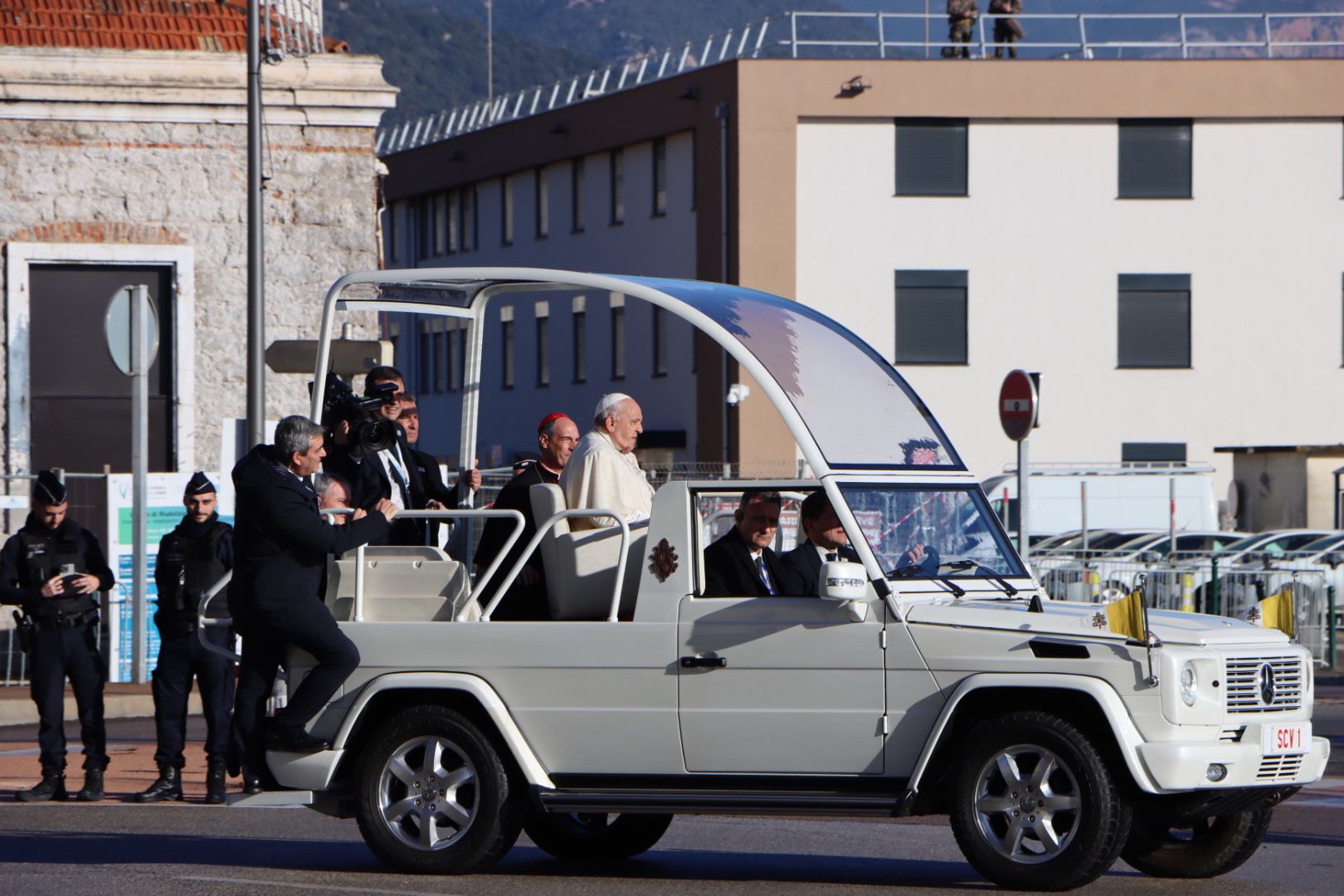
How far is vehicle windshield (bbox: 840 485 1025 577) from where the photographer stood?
932 centimetres

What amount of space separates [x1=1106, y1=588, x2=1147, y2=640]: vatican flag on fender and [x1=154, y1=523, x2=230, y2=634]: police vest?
5996 millimetres

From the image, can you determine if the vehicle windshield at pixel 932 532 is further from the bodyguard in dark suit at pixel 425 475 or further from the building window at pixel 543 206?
the building window at pixel 543 206

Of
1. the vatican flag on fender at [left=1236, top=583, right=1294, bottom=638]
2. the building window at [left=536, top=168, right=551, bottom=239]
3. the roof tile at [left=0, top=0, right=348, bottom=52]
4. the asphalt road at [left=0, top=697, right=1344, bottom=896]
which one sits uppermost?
the building window at [left=536, top=168, right=551, bottom=239]

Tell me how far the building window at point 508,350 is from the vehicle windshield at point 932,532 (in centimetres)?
4818

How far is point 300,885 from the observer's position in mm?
9422

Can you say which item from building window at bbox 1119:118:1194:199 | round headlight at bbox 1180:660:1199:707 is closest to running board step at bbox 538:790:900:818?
round headlight at bbox 1180:660:1199:707

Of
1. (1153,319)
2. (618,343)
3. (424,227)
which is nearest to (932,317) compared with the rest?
(1153,319)

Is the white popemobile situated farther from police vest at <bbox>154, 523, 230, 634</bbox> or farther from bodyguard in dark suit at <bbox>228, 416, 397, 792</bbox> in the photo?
police vest at <bbox>154, 523, 230, 634</bbox>

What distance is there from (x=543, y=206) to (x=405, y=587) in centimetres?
4662

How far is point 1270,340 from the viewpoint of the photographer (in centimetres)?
4791

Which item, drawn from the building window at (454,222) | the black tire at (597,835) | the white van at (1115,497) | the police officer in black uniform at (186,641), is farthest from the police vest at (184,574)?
the building window at (454,222)

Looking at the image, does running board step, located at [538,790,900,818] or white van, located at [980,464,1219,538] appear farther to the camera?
white van, located at [980,464,1219,538]

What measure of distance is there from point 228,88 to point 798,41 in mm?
25901

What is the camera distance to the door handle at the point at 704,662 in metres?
9.19
